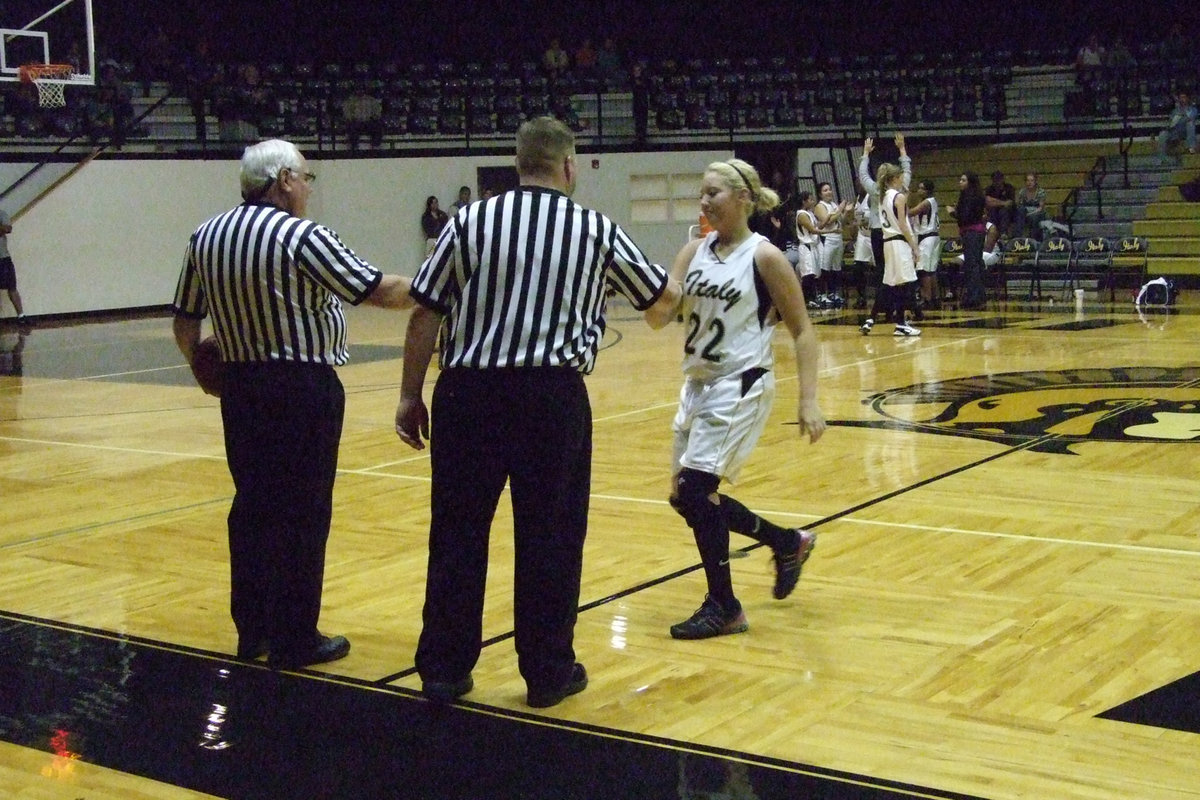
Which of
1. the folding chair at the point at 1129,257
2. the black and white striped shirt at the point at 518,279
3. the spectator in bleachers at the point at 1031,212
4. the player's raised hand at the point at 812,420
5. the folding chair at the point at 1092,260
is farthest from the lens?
the spectator in bleachers at the point at 1031,212

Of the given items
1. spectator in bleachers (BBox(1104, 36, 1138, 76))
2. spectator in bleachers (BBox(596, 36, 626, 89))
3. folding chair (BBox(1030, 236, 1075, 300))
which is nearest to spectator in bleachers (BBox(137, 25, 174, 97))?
spectator in bleachers (BBox(596, 36, 626, 89))

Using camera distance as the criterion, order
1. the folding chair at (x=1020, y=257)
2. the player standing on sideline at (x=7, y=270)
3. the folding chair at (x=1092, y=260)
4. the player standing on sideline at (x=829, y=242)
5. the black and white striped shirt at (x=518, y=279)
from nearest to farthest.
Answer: the black and white striped shirt at (x=518, y=279)
the player standing on sideline at (x=7, y=270)
the player standing on sideline at (x=829, y=242)
the folding chair at (x=1092, y=260)
the folding chair at (x=1020, y=257)

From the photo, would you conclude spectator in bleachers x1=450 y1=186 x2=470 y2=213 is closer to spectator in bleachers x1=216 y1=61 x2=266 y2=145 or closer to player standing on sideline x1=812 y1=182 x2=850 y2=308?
spectator in bleachers x1=216 y1=61 x2=266 y2=145

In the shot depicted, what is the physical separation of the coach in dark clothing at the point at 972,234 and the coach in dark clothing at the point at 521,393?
558 inches

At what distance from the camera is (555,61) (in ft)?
85.3

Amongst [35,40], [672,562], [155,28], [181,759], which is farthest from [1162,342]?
[155,28]

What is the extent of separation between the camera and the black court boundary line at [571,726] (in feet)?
11.9

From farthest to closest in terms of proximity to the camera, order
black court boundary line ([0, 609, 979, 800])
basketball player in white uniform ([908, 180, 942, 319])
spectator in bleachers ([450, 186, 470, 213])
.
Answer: spectator in bleachers ([450, 186, 470, 213])
basketball player in white uniform ([908, 180, 942, 319])
black court boundary line ([0, 609, 979, 800])

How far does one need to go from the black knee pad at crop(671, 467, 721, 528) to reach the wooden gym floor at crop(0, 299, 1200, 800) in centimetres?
42

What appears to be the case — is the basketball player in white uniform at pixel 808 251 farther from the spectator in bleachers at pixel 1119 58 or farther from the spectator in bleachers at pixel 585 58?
the spectator in bleachers at pixel 585 58

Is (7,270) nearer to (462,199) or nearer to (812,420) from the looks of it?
(462,199)

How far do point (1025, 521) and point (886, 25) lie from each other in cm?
2217

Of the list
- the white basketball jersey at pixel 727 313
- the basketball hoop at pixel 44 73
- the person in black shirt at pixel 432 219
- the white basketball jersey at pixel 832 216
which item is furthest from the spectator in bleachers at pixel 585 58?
the white basketball jersey at pixel 727 313

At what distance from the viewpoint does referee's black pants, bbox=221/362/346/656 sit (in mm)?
4621
